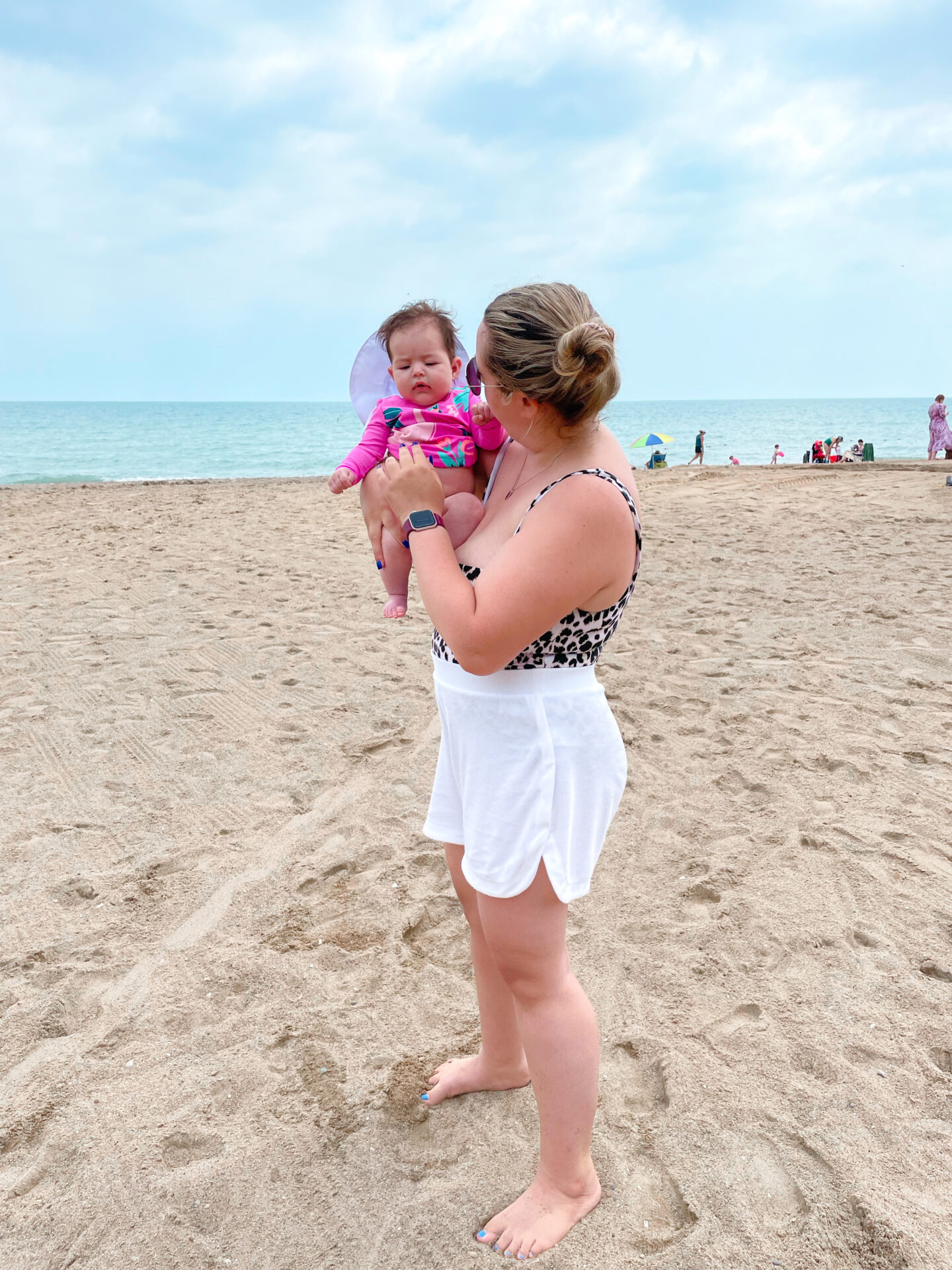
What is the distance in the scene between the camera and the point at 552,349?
1340mm

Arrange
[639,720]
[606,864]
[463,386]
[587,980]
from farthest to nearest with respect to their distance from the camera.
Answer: [639,720] < [606,864] < [587,980] < [463,386]

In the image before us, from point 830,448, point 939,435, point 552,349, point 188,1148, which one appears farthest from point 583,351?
point 830,448

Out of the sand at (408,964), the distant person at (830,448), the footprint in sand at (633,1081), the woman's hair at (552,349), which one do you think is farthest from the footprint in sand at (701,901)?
the distant person at (830,448)

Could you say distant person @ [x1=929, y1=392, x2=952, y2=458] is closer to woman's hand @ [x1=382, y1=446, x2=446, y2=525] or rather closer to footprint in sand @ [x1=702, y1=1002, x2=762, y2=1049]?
footprint in sand @ [x1=702, y1=1002, x2=762, y2=1049]

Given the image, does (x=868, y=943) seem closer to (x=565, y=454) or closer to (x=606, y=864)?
(x=606, y=864)

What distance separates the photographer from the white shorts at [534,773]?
1.49 m

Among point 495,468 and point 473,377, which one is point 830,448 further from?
point 495,468

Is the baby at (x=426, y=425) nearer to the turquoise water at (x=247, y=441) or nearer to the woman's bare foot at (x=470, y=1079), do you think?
the turquoise water at (x=247, y=441)

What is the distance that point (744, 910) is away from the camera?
2865mm

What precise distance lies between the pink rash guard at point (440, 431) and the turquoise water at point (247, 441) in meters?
0.30

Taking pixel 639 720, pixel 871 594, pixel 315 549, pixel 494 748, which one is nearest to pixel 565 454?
pixel 494 748

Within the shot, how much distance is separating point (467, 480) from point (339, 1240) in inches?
64.2

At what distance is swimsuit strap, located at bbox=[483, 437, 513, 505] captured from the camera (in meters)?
1.71

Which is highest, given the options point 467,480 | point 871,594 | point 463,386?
point 463,386
